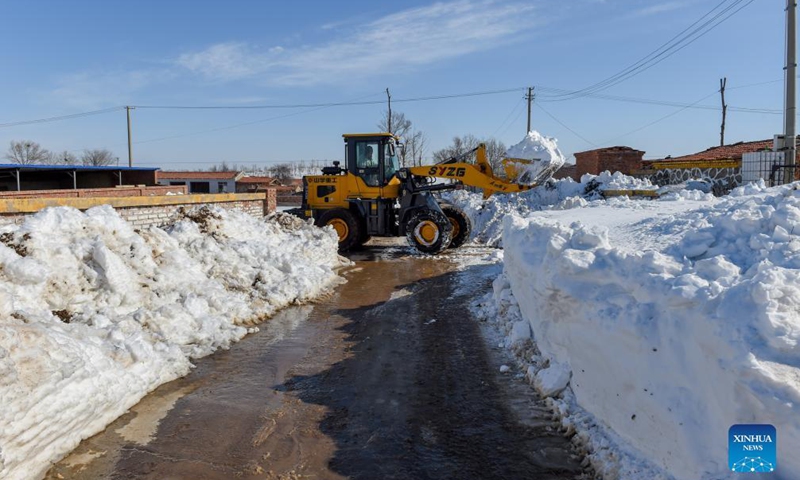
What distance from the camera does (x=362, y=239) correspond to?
16125mm

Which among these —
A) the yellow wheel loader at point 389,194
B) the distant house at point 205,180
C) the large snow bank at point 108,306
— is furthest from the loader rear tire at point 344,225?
the distant house at point 205,180

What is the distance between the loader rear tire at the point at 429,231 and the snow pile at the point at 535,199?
3045mm

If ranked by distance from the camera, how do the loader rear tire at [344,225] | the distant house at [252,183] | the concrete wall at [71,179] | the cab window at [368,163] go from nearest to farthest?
the cab window at [368,163] → the loader rear tire at [344,225] → the concrete wall at [71,179] → the distant house at [252,183]

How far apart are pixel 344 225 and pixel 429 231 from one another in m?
2.68

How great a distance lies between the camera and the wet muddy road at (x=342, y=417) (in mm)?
4328

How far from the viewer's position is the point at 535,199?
19984 millimetres

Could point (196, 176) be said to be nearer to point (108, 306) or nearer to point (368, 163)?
point (368, 163)

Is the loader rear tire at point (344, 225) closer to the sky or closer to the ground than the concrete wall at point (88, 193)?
closer to the ground

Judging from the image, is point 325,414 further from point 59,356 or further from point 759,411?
point 759,411

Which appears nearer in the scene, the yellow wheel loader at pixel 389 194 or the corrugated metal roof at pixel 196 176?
the yellow wheel loader at pixel 389 194

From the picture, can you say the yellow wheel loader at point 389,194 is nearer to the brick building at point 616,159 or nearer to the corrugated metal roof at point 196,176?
the brick building at point 616,159

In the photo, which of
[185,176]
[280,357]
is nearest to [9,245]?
[280,357]

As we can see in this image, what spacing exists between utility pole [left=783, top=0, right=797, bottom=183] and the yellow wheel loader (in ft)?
20.4

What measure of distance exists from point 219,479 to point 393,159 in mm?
12273
